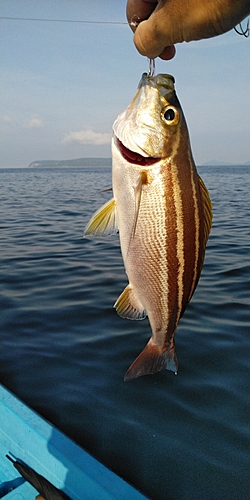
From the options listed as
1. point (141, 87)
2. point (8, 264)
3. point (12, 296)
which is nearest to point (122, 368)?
point (12, 296)

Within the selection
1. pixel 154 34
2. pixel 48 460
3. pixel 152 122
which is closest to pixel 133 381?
pixel 48 460

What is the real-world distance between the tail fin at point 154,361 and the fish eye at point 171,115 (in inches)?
42.6

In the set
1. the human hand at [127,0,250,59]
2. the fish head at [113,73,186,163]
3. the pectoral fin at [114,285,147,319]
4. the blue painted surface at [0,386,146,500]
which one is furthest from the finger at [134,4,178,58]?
the blue painted surface at [0,386,146,500]

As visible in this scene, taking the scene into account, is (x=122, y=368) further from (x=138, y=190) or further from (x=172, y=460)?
(x=138, y=190)

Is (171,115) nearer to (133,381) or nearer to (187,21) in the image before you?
(187,21)

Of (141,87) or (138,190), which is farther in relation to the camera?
(141,87)

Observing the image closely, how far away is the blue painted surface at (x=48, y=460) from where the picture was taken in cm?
257

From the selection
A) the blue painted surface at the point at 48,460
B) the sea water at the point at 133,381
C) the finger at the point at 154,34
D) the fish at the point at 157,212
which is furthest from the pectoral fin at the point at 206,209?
the sea water at the point at 133,381

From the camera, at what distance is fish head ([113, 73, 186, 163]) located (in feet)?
6.37

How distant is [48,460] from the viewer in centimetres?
289

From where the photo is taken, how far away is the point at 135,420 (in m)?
3.99

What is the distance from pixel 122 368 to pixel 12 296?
313 cm

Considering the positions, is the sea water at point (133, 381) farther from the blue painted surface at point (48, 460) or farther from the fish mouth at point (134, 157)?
the fish mouth at point (134, 157)

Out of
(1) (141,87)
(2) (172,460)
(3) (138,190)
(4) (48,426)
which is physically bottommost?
→ (2) (172,460)
